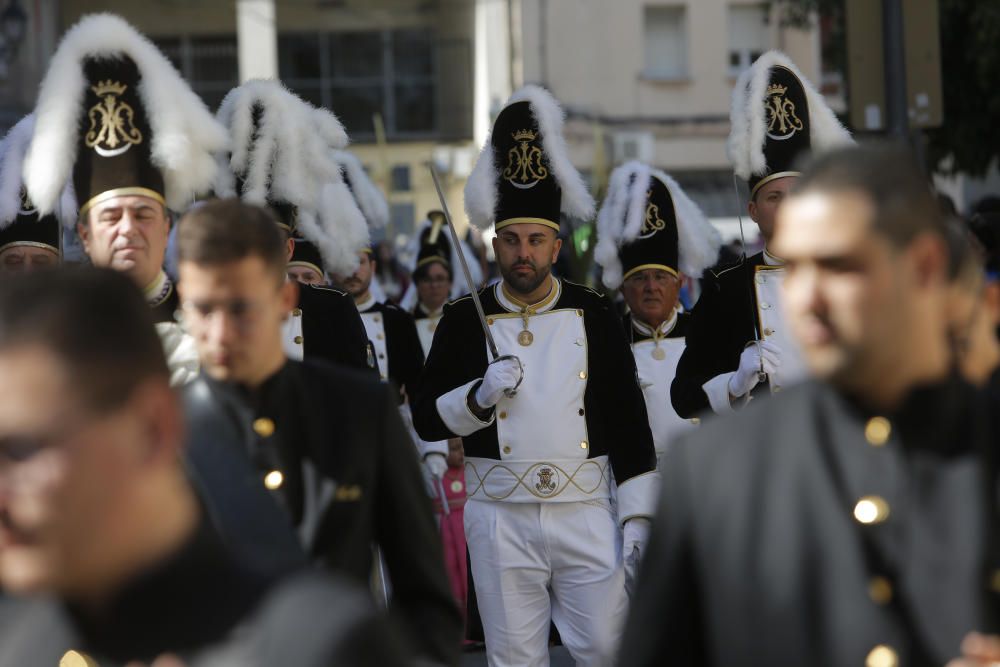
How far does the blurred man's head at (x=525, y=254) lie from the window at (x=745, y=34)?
81.2ft

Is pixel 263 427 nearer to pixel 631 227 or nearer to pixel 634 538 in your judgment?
pixel 634 538

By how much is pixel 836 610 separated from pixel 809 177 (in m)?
0.70

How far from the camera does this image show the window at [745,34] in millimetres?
31156

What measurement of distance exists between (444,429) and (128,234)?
7.70 feet

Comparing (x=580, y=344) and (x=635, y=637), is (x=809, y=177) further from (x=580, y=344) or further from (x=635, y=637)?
(x=580, y=344)

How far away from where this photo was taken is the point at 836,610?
2656 millimetres

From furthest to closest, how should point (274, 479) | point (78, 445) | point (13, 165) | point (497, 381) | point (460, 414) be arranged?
point (460, 414), point (497, 381), point (13, 165), point (274, 479), point (78, 445)

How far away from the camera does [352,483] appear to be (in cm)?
347

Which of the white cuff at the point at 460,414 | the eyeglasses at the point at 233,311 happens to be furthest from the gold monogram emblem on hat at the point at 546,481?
the eyeglasses at the point at 233,311

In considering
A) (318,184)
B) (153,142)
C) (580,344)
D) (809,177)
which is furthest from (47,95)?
(809,177)

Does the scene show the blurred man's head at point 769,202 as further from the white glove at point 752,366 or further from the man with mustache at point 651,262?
the man with mustache at point 651,262

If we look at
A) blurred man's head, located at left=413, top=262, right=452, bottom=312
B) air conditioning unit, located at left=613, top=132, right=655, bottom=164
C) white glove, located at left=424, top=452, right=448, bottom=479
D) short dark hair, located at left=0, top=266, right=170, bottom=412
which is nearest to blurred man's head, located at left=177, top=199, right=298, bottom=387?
short dark hair, located at left=0, top=266, right=170, bottom=412

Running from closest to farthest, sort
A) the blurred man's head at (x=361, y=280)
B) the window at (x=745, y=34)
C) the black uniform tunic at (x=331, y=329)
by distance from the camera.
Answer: the black uniform tunic at (x=331, y=329), the blurred man's head at (x=361, y=280), the window at (x=745, y=34)

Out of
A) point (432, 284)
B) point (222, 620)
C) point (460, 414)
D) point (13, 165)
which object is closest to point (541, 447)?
point (460, 414)
